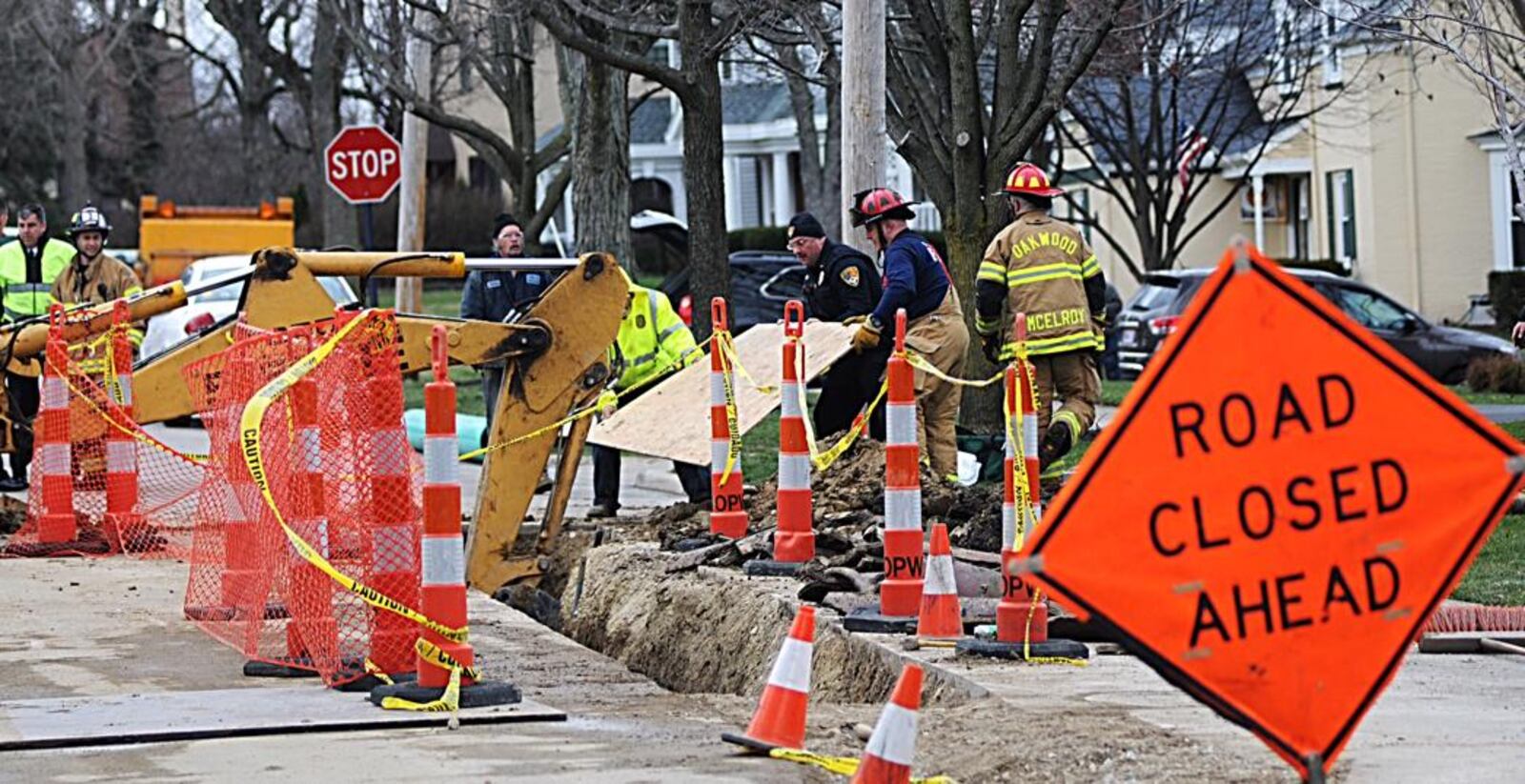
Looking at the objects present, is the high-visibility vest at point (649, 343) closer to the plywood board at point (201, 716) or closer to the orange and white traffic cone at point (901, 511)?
the orange and white traffic cone at point (901, 511)

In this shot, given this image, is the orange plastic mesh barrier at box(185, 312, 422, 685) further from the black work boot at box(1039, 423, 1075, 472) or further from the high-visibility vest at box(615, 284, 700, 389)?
the high-visibility vest at box(615, 284, 700, 389)

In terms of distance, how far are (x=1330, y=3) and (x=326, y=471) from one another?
70.6ft

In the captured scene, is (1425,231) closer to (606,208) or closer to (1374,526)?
(606,208)

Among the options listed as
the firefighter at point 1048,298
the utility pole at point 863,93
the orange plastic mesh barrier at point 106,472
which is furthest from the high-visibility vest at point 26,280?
the firefighter at point 1048,298

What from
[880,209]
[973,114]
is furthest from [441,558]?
[973,114]

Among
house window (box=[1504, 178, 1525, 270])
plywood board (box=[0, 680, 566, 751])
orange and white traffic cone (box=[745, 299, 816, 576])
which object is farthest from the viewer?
house window (box=[1504, 178, 1525, 270])

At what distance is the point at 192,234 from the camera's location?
35.9m

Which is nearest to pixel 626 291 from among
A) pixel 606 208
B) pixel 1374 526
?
pixel 1374 526

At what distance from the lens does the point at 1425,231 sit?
36.8 meters

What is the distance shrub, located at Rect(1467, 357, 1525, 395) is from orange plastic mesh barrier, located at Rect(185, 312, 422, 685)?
18.3 m

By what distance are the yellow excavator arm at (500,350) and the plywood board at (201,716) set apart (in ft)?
10.9

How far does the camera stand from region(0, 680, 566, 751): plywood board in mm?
7566

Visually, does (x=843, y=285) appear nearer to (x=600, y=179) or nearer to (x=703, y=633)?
(x=703, y=633)

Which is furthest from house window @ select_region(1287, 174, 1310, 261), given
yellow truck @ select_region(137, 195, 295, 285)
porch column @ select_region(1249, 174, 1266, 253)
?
yellow truck @ select_region(137, 195, 295, 285)
